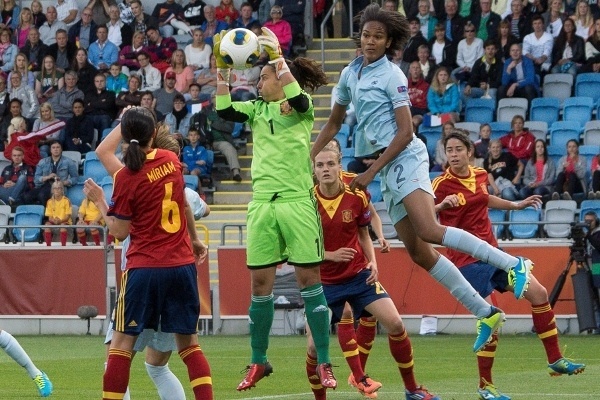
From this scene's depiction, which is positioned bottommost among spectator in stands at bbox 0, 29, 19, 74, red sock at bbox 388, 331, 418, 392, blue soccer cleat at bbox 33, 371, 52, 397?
blue soccer cleat at bbox 33, 371, 52, 397

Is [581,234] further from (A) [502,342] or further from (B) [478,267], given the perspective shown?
(B) [478,267]

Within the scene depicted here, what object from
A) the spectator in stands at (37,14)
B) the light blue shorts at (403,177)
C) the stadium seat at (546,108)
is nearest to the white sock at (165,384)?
the light blue shorts at (403,177)

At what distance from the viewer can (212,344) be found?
17.7m

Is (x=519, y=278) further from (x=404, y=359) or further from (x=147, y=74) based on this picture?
(x=147, y=74)

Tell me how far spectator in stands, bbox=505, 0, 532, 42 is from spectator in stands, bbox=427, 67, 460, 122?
1592mm

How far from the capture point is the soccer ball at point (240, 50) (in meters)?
9.20

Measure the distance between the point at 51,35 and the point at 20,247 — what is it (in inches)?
310

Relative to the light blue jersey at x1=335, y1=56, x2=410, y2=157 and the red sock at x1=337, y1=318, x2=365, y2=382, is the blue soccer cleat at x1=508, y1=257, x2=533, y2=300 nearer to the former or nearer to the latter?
the light blue jersey at x1=335, y1=56, x2=410, y2=157

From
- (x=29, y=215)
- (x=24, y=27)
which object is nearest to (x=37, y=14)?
(x=24, y=27)

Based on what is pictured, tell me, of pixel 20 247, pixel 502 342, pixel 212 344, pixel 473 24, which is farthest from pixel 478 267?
pixel 473 24

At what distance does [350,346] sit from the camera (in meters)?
10.6

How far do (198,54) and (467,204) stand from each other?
14320mm

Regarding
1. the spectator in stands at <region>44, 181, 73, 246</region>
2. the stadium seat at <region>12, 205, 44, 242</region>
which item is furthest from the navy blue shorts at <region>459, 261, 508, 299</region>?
the stadium seat at <region>12, 205, 44, 242</region>

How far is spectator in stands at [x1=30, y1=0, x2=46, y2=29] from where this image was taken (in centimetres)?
2756
